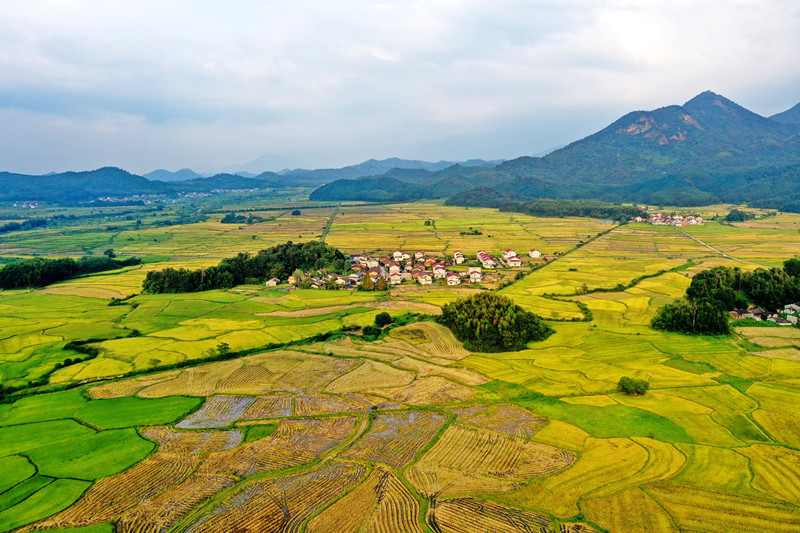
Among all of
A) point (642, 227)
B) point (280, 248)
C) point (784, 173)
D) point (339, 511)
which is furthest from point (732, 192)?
point (339, 511)

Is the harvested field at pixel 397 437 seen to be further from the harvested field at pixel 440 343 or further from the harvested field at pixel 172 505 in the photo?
the harvested field at pixel 440 343

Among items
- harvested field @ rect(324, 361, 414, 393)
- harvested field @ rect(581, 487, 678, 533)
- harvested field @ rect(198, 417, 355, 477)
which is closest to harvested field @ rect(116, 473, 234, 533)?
harvested field @ rect(198, 417, 355, 477)

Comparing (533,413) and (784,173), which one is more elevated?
(784,173)

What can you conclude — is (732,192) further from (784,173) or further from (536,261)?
(536,261)

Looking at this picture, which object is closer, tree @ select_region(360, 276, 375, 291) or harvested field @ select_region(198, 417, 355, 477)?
harvested field @ select_region(198, 417, 355, 477)

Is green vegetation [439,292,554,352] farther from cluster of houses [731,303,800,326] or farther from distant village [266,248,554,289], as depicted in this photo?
distant village [266,248,554,289]

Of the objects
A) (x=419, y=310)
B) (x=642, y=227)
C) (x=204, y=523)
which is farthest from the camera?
(x=642, y=227)

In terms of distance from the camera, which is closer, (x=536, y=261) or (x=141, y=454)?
(x=141, y=454)

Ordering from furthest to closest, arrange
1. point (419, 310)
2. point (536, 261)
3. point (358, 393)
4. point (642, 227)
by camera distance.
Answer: point (642, 227) → point (536, 261) → point (419, 310) → point (358, 393)
